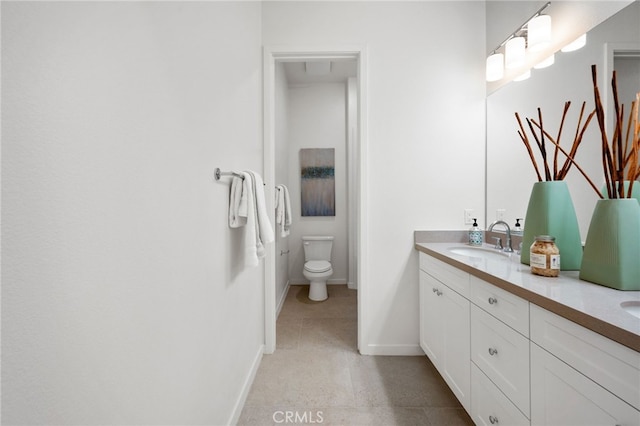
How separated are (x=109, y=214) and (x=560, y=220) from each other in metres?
1.63

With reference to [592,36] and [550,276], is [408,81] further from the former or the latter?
[550,276]

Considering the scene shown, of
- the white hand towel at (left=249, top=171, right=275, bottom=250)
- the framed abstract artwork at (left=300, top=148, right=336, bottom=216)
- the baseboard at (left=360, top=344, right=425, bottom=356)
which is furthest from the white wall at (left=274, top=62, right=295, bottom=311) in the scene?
the white hand towel at (left=249, top=171, right=275, bottom=250)

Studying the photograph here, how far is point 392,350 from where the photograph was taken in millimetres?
2014

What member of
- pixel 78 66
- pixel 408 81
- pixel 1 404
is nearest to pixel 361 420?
pixel 1 404

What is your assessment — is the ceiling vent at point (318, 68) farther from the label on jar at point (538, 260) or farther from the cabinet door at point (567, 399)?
the cabinet door at point (567, 399)

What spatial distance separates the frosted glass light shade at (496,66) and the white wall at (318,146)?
6.40ft

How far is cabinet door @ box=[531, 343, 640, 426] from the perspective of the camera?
0.65 m

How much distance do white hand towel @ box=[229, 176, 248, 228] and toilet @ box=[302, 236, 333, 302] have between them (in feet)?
5.99

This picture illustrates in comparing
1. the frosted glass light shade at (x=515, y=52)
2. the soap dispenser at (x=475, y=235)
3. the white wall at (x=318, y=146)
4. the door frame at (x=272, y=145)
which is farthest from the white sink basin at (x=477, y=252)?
the white wall at (x=318, y=146)

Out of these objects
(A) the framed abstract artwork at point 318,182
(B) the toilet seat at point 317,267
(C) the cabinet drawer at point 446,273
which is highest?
(A) the framed abstract artwork at point 318,182

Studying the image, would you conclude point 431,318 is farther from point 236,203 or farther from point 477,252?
point 236,203

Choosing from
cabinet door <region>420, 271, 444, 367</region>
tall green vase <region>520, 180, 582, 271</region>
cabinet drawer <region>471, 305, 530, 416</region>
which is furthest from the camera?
cabinet door <region>420, 271, 444, 367</region>

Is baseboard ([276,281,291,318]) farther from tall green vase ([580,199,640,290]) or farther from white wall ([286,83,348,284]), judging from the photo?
tall green vase ([580,199,640,290])

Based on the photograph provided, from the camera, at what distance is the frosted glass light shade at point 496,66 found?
185 centimetres
